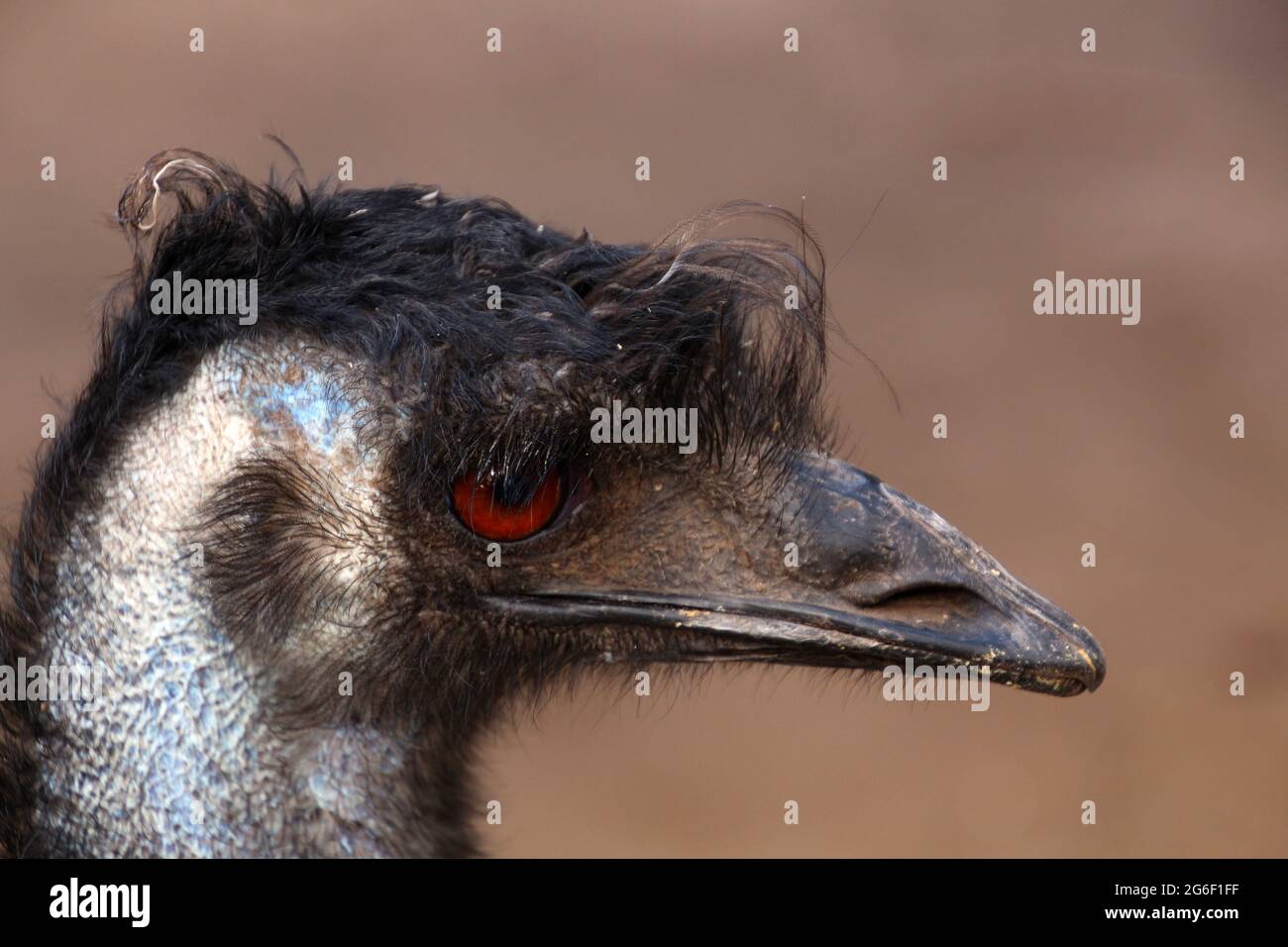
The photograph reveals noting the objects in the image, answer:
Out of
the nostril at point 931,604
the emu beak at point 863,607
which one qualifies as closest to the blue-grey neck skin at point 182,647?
the emu beak at point 863,607

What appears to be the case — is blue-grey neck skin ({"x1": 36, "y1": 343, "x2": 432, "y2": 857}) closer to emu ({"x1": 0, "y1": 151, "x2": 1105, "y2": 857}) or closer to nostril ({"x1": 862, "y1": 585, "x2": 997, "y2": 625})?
emu ({"x1": 0, "y1": 151, "x2": 1105, "y2": 857})

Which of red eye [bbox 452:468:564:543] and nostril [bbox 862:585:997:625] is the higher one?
red eye [bbox 452:468:564:543]

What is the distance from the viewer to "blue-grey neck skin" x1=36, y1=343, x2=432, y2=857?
232 centimetres

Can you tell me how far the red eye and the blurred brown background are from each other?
3.27 m

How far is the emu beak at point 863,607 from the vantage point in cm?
235

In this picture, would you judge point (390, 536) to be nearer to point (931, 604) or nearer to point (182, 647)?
point (182, 647)

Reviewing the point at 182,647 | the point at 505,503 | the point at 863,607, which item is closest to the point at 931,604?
the point at 863,607

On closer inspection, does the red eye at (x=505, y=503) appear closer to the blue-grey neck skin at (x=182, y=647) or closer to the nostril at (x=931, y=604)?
the blue-grey neck skin at (x=182, y=647)

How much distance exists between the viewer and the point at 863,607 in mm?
2359

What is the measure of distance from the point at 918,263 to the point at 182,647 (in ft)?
19.9

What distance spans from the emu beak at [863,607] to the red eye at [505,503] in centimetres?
12

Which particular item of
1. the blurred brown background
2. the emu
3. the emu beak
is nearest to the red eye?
the emu

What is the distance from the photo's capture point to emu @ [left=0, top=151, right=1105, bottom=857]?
232cm

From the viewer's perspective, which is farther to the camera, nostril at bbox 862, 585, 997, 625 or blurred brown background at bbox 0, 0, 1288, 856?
blurred brown background at bbox 0, 0, 1288, 856
